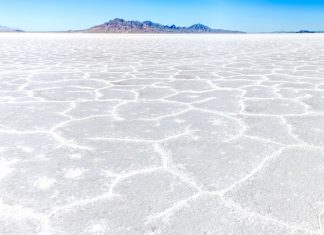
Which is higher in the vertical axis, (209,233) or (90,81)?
(209,233)

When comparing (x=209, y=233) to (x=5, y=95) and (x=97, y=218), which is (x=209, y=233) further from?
(x=5, y=95)

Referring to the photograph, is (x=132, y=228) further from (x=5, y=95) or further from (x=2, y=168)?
(x=5, y=95)

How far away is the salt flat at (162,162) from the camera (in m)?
1.61

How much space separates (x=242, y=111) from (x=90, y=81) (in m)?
2.53

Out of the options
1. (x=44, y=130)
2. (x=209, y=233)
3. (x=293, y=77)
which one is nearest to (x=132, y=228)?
(x=209, y=233)

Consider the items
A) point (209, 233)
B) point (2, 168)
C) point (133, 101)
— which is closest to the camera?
point (209, 233)

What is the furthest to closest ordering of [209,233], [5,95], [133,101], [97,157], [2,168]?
[5,95] → [133,101] → [97,157] → [2,168] → [209,233]

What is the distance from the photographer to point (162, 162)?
2.24 metres

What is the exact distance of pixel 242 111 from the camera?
3.40m

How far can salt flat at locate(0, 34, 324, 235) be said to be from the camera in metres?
1.61

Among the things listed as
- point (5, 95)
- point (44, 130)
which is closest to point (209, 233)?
point (44, 130)

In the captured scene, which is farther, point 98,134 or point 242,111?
point 242,111

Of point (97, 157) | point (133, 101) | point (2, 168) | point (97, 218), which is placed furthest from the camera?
point (133, 101)

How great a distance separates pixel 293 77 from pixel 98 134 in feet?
12.0
